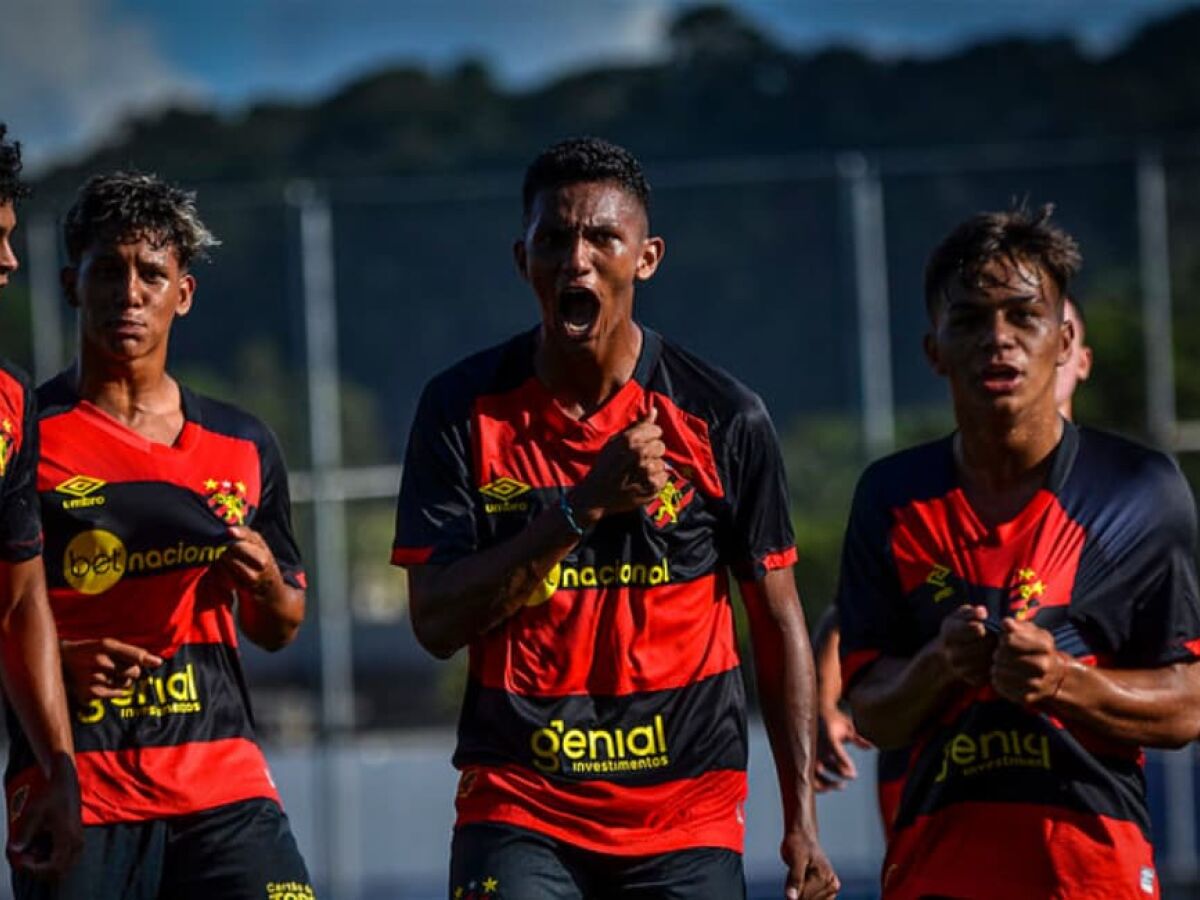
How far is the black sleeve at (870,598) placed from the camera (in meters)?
4.82

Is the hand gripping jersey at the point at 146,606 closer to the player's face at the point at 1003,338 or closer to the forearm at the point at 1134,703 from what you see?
the player's face at the point at 1003,338

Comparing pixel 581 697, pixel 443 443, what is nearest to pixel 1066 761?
pixel 581 697

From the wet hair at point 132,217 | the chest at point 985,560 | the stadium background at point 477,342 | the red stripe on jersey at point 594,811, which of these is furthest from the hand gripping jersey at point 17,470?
the stadium background at point 477,342

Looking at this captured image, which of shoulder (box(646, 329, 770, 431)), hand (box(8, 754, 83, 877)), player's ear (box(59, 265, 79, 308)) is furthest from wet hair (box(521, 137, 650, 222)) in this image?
hand (box(8, 754, 83, 877))

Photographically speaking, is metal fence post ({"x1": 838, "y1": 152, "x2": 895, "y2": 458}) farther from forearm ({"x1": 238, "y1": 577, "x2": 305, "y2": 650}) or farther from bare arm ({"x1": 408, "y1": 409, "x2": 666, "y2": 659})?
bare arm ({"x1": 408, "y1": 409, "x2": 666, "y2": 659})

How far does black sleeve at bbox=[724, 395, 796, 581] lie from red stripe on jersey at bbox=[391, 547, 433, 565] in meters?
0.67

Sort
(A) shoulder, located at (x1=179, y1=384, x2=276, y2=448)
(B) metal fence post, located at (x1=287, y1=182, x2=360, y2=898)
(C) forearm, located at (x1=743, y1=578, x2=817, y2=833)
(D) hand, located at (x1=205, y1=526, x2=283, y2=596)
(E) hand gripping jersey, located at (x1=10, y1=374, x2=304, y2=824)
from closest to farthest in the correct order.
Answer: (C) forearm, located at (x1=743, y1=578, x2=817, y2=833) → (E) hand gripping jersey, located at (x1=10, y1=374, x2=304, y2=824) → (D) hand, located at (x1=205, y1=526, x2=283, y2=596) → (A) shoulder, located at (x1=179, y1=384, x2=276, y2=448) → (B) metal fence post, located at (x1=287, y1=182, x2=360, y2=898)

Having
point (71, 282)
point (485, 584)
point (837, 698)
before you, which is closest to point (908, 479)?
point (485, 584)

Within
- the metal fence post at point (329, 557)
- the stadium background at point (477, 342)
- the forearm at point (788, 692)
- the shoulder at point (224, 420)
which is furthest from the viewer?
the stadium background at point (477, 342)

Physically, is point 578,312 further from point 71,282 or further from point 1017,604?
point 71,282

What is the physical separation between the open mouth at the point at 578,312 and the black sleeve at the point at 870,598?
26.7 inches

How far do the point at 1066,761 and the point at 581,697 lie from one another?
100cm

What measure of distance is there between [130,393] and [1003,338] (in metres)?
2.16

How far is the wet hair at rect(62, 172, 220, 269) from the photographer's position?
219 inches
